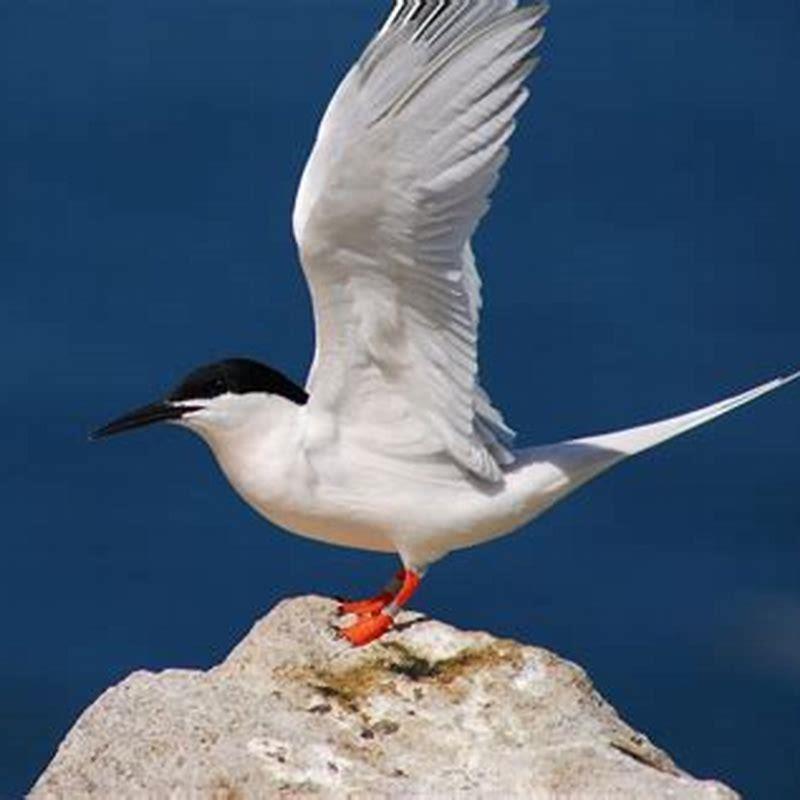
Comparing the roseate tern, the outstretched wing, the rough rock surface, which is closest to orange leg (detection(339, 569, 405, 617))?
the roseate tern

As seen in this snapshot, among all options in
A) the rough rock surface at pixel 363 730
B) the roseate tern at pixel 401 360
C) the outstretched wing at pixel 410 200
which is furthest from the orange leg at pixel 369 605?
the outstretched wing at pixel 410 200

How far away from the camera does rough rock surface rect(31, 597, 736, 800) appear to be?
4.82 m

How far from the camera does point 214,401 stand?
584cm

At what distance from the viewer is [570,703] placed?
5.23m

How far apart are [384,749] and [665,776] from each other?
56 cm

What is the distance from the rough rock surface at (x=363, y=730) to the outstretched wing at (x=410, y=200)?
2.36 ft

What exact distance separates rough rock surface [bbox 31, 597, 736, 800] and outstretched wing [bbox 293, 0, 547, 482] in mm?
720

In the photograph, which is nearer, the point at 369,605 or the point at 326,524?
the point at 369,605

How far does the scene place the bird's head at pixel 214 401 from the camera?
5824 mm

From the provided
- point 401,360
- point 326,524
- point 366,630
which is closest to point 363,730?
point 366,630

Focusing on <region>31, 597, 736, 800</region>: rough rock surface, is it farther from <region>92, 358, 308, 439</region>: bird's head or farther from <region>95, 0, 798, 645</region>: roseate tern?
<region>92, 358, 308, 439</region>: bird's head

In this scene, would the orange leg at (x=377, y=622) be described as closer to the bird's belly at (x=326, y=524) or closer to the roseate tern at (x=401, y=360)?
the roseate tern at (x=401, y=360)

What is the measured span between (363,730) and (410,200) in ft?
4.10

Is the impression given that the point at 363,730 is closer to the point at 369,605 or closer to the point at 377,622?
the point at 377,622
